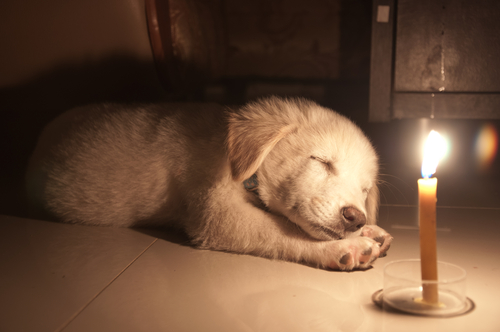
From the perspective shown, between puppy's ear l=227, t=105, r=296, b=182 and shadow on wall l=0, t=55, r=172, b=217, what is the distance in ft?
4.49

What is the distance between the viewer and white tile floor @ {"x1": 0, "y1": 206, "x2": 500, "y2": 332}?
111 centimetres

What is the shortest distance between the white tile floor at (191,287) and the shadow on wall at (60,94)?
1313 millimetres

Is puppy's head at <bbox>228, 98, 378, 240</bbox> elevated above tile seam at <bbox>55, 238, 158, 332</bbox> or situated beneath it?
elevated above

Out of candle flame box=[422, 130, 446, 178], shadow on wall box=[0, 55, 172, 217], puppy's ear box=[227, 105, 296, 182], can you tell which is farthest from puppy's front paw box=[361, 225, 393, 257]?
shadow on wall box=[0, 55, 172, 217]

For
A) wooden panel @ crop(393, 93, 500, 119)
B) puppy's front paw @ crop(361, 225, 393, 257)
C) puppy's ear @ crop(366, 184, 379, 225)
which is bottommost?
puppy's front paw @ crop(361, 225, 393, 257)

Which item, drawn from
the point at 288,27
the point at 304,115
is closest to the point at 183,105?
the point at 304,115

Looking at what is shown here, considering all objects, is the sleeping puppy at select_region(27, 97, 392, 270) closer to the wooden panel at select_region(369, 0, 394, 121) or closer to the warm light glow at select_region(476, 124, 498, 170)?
the wooden panel at select_region(369, 0, 394, 121)

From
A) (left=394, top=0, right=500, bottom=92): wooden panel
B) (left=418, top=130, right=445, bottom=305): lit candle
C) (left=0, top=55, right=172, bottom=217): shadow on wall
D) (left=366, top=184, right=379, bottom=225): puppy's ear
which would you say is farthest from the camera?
(left=0, top=55, right=172, bottom=217): shadow on wall

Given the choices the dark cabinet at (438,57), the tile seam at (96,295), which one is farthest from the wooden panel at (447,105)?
the tile seam at (96,295)

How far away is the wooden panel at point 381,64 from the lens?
2504 millimetres

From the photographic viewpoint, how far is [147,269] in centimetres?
151

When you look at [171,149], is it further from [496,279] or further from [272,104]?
[496,279]

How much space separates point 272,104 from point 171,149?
1.64ft

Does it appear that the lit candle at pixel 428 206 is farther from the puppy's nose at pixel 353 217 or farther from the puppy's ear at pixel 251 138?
the puppy's ear at pixel 251 138
